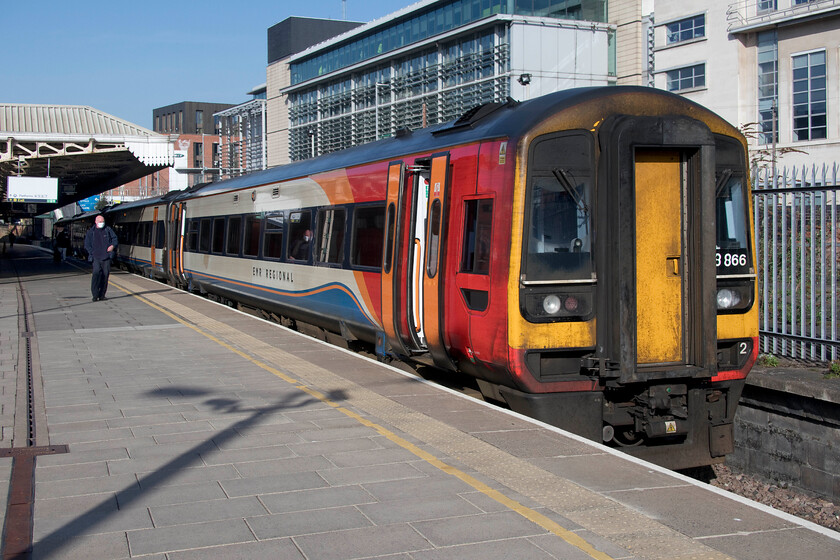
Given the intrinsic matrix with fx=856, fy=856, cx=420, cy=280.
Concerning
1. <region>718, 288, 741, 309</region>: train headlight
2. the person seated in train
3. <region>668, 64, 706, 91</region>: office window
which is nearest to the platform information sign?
the person seated in train

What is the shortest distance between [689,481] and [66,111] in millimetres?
25893

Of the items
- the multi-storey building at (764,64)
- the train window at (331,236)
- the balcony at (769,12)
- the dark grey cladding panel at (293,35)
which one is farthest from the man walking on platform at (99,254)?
the dark grey cladding panel at (293,35)

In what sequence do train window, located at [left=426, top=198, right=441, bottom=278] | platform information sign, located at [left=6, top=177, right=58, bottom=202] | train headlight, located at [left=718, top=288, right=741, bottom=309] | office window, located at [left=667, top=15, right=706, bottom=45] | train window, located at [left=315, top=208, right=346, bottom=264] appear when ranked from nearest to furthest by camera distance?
1. train headlight, located at [left=718, top=288, right=741, bottom=309]
2. train window, located at [left=426, top=198, right=441, bottom=278]
3. train window, located at [left=315, top=208, right=346, bottom=264]
4. platform information sign, located at [left=6, top=177, right=58, bottom=202]
5. office window, located at [left=667, top=15, right=706, bottom=45]

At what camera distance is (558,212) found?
24.1 feet

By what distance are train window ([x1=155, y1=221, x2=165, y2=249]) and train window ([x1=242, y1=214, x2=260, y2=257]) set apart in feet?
32.7

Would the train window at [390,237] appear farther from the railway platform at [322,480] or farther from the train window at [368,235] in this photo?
the railway platform at [322,480]

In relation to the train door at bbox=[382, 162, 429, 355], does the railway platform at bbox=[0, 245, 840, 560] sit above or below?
below

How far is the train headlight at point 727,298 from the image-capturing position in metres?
7.76

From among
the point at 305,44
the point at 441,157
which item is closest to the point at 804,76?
the point at 441,157

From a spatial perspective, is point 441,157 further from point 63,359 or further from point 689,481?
point 63,359

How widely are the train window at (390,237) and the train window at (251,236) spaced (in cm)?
649

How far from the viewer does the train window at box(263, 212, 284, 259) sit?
14.5m

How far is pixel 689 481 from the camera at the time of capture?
554 centimetres

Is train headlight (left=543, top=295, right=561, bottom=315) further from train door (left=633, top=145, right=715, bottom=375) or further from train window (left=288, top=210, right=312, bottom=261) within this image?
train window (left=288, top=210, right=312, bottom=261)
